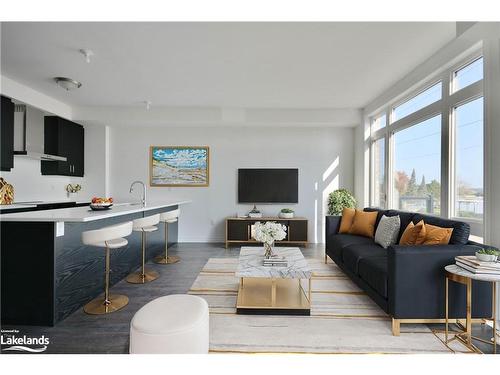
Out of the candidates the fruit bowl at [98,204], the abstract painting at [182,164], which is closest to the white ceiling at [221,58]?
the abstract painting at [182,164]

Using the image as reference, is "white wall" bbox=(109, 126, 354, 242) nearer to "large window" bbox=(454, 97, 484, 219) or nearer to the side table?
"large window" bbox=(454, 97, 484, 219)

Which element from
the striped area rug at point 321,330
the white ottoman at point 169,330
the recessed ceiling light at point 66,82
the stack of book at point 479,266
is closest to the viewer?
the white ottoman at point 169,330

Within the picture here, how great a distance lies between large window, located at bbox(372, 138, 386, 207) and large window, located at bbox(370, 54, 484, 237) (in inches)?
3.0

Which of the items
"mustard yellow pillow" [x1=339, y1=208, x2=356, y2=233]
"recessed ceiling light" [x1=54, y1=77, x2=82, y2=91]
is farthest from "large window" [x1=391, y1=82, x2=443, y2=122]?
"recessed ceiling light" [x1=54, y1=77, x2=82, y2=91]

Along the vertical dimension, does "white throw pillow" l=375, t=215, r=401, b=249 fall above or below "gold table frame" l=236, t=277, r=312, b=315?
above

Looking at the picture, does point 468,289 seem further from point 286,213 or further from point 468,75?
point 286,213

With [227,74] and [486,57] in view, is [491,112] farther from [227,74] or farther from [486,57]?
[227,74]

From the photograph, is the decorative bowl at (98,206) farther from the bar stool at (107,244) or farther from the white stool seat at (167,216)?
the white stool seat at (167,216)

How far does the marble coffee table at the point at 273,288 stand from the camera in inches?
92.0

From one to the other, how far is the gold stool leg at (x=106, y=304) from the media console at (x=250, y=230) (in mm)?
2587

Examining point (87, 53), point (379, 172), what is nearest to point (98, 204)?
point (87, 53)

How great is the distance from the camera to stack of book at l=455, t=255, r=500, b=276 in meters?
1.72

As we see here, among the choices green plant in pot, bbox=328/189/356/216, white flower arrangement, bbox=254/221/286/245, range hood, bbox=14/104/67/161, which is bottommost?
white flower arrangement, bbox=254/221/286/245

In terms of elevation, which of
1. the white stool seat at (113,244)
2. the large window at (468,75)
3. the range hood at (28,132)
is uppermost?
the large window at (468,75)
